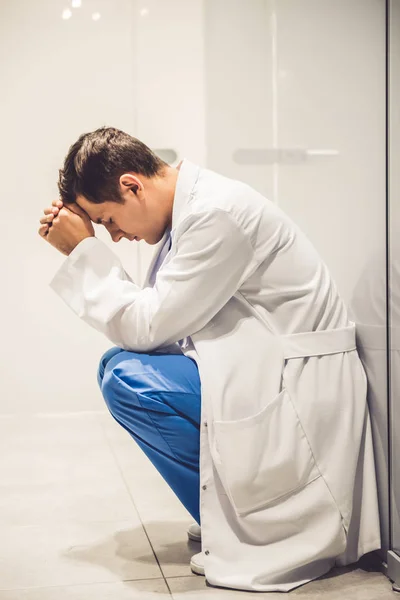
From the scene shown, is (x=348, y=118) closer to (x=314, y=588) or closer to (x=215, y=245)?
(x=215, y=245)

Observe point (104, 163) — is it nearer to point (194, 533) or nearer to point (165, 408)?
point (165, 408)

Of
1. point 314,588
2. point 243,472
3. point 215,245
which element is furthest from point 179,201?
point 314,588

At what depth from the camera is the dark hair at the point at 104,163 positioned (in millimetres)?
1633

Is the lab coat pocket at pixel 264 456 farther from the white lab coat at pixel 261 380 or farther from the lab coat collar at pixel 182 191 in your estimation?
the lab coat collar at pixel 182 191

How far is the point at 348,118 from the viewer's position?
5.13 ft

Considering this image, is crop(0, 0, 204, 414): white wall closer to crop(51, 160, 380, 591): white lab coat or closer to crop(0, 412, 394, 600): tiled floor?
crop(0, 412, 394, 600): tiled floor

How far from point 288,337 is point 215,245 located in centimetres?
22

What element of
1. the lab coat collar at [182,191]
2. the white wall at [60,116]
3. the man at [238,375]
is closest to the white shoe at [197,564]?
the man at [238,375]

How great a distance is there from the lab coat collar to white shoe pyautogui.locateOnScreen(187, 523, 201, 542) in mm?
645

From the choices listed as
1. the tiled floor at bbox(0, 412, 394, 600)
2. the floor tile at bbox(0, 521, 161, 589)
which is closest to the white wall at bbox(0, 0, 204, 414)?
the tiled floor at bbox(0, 412, 394, 600)

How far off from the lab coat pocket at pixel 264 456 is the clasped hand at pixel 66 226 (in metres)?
0.52

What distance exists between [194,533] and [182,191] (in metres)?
0.72

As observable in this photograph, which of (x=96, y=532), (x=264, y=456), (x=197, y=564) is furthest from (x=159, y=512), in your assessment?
(x=264, y=456)

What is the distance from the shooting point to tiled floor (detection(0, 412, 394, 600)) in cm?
145
